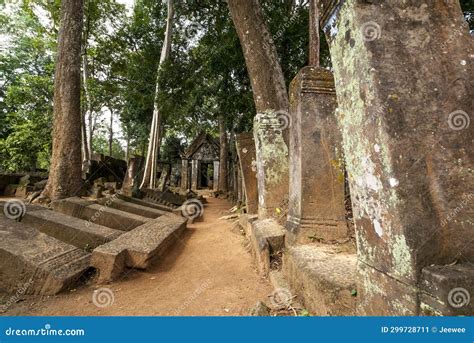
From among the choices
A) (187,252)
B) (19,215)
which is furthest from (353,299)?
(19,215)

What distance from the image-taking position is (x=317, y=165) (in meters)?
3.09

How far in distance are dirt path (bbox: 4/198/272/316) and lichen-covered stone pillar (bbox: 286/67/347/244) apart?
0.84m

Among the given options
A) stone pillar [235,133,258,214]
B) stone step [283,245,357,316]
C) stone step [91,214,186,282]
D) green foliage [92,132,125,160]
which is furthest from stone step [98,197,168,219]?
green foliage [92,132,125,160]

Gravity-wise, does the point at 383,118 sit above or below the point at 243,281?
above

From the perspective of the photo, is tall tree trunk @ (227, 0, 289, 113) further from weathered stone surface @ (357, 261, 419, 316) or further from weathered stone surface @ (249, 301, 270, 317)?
weathered stone surface @ (357, 261, 419, 316)

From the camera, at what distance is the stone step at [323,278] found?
172 cm

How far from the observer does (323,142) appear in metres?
3.14

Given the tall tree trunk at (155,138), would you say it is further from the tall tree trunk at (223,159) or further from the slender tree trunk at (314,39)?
the slender tree trunk at (314,39)

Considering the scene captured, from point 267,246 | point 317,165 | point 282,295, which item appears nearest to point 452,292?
point 282,295

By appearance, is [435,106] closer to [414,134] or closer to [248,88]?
[414,134]

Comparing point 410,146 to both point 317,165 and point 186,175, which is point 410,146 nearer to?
→ point 317,165

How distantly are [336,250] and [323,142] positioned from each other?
1.22m

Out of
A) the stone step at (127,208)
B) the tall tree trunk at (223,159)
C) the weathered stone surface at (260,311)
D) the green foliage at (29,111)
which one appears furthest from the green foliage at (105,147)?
the weathered stone surface at (260,311)

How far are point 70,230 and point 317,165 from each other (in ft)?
11.7
